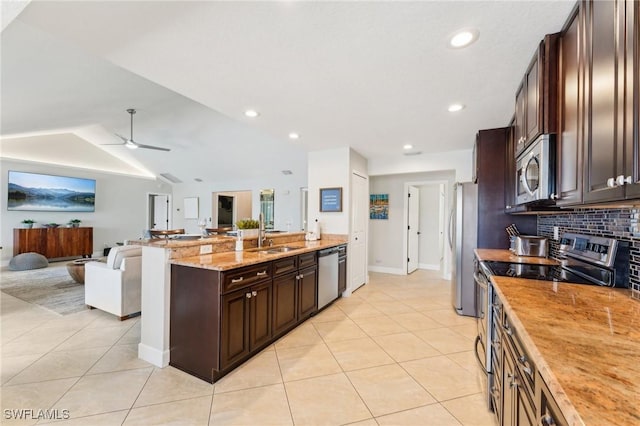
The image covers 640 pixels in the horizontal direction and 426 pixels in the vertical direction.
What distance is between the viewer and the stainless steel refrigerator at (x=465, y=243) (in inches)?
133

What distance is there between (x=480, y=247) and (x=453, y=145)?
173 centimetres

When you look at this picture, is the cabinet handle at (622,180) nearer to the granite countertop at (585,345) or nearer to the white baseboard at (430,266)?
the granite countertop at (585,345)

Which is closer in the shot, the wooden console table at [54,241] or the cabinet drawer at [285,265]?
the cabinet drawer at [285,265]

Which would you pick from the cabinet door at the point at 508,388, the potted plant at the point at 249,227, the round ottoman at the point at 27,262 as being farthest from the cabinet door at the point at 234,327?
the round ottoman at the point at 27,262

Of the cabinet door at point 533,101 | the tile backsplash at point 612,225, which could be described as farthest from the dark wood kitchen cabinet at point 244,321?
the tile backsplash at point 612,225

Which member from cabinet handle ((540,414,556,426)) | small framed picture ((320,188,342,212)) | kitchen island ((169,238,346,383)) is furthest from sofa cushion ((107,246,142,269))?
cabinet handle ((540,414,556,426))

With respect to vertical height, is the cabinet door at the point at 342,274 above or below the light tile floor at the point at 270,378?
above

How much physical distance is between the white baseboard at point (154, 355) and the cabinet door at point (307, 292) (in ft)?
4.32

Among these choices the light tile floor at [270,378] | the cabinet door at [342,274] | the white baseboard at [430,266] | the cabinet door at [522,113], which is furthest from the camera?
the white baseboard at [430,266]

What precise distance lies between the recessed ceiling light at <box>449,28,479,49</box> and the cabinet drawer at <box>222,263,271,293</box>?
219 centimetres

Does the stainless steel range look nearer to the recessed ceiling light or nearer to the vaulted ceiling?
the vaulted ceiling

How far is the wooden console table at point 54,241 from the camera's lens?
19.6ft

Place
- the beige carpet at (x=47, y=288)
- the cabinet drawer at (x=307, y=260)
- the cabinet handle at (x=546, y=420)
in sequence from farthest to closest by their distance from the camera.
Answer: the beige carpet at (x=47, y=288) < the cabinet drawer at (x=307, y=260) < the cabinet handle at (x=546, y=420)

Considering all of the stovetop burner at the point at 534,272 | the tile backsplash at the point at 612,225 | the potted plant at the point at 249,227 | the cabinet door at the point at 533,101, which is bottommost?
the stovetop burner at the point at 534,272
